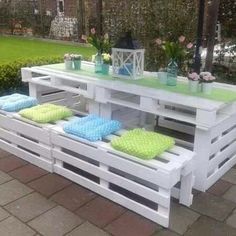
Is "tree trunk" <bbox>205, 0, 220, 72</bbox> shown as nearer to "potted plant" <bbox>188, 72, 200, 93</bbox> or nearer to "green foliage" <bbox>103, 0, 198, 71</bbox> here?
"green foliage" <bbox>103, 0, 198, 71</bbox>

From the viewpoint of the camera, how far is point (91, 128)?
2.85 meters

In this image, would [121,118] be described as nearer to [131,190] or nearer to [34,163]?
[34,163]

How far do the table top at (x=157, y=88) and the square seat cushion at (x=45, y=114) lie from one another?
403 mm

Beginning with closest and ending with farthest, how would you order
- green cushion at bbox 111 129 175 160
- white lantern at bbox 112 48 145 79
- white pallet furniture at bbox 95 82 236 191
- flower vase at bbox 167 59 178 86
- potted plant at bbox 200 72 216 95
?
1. green cushion at bbox 111 129 175 160
2. white pallet furniture at bbox 95 82 236 191
3. potted plant at bbox 200 72 216 95
4. flower vase at bbox 167 59 178 86
5. white lantern at bbox 112 48 145 79

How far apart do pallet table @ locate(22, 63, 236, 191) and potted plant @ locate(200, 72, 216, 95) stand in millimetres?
148

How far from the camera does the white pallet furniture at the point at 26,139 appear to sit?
3094mm

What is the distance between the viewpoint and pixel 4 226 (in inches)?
93.4

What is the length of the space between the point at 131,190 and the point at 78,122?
812 mm

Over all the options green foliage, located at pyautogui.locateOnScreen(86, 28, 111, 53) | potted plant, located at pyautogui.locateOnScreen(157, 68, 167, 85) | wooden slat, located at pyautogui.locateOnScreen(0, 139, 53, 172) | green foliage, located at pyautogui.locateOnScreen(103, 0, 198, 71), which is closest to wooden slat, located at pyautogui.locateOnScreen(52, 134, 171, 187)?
wooden slat, located at pyautogui.locateOnScreen(0, 139, 53, 172)

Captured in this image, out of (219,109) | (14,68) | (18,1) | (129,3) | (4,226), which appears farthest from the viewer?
(18,1)

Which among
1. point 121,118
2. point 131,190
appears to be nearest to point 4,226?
point 131,190

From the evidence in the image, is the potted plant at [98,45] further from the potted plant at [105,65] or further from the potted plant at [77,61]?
the potted plant at [77,61]

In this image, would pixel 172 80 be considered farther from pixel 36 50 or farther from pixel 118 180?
pixel 36 50

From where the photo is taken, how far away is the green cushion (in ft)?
8.04
